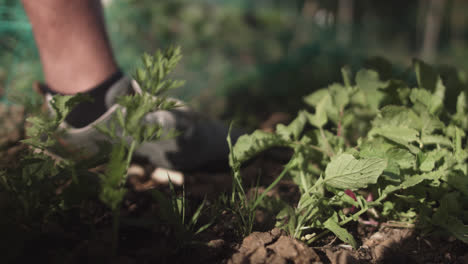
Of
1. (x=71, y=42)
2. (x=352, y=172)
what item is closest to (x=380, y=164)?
(x=352, y=172)

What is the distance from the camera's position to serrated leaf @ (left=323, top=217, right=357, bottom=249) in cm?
88

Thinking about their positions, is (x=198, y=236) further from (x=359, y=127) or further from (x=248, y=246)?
(x=359, y=127)

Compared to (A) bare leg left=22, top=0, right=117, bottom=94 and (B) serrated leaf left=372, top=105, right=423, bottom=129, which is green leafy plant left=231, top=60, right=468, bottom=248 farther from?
(A) bare leg left=22, top=0, right=117, bottom=94

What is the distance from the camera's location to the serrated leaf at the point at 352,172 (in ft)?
2.81

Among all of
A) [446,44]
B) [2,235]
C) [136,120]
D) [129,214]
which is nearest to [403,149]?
[136,120]

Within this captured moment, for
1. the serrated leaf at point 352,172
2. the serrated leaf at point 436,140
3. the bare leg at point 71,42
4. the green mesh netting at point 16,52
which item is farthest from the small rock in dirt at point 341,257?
the green mesh netting at point 16,52

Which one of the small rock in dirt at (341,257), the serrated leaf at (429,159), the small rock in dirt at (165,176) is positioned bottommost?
the small rock in dirt at (165,176)

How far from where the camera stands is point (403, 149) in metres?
0.99

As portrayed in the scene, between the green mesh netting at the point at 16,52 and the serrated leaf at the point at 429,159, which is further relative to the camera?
the green mesh netting at the point at 16,52

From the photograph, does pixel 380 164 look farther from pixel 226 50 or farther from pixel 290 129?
pixel 226 50

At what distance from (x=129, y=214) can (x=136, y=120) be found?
44cm

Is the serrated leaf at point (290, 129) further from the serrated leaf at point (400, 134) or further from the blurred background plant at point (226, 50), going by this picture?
the blurred background plant at point (226, 50)

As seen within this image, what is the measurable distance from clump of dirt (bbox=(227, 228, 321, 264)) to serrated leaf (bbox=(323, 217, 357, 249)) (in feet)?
0.26

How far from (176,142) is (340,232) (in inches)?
30.3
